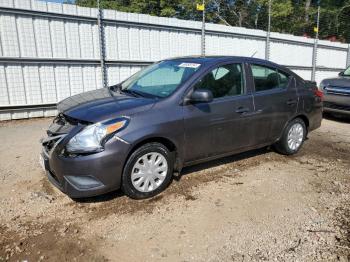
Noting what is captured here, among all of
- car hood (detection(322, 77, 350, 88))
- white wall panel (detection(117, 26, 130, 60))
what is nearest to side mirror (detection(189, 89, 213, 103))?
white wall panel (detection(117, 26, 130, 60))

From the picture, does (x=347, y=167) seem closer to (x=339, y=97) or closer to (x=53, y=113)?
(x=339, y=97)

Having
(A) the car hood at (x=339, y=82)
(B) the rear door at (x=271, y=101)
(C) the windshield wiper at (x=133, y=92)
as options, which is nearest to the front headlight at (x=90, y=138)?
(C) the windshield wiper at (x=133, y=92)

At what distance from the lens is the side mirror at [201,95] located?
3949 millimetres

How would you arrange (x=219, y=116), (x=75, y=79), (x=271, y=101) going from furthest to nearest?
(x=75, y=79)
(x=271, y=101)
(x=219, y=116)

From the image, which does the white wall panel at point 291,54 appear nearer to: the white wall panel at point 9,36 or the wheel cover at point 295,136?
the wheel cover at point 295,136

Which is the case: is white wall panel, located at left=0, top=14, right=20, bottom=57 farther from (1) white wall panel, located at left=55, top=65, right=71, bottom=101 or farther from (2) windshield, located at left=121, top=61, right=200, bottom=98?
(2) windshield, located at left=121, top=61, right=200, bottom=98

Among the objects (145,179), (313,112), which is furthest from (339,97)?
(145,179)

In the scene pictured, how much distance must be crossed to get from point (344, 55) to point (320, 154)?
1333 centimetres

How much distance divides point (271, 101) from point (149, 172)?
2342 millimetres

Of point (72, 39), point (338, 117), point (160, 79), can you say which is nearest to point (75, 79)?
point (72, 39)

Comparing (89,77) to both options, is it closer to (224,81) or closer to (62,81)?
(62,81)

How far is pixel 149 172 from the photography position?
3.84m

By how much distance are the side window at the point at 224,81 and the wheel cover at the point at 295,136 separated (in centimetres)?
147

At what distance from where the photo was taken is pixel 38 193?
4016mm
